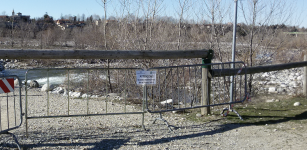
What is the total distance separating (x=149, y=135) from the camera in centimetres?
503

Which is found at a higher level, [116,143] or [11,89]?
[11,89]

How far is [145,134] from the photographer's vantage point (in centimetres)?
507

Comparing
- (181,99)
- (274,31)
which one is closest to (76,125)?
(181,99)

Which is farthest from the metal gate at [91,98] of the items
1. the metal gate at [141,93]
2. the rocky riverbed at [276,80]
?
the rocky riverbed at [276,80]

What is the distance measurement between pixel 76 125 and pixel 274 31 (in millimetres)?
8172

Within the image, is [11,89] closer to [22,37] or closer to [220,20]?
[220,20]

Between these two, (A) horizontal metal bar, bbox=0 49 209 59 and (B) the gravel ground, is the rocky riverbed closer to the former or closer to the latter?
(B) the gravel ground

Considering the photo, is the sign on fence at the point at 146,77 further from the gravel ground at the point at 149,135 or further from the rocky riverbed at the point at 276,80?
the rocky riverbed at the point at 276,80

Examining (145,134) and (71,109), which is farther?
(71,109)

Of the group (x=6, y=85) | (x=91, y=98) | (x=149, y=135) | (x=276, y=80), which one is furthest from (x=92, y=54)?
(x=276, y=80)

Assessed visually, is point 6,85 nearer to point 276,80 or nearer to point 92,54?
point 92,54

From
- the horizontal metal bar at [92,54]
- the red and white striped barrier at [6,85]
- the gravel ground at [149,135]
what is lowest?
the gravel ground at [149,135]

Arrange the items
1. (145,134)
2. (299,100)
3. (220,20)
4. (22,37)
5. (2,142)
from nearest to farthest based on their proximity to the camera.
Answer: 1. (2,142)
2. (145,134)
3. (299,100)
4. (220,20)
5. (22,37)

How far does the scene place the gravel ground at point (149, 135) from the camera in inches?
179
